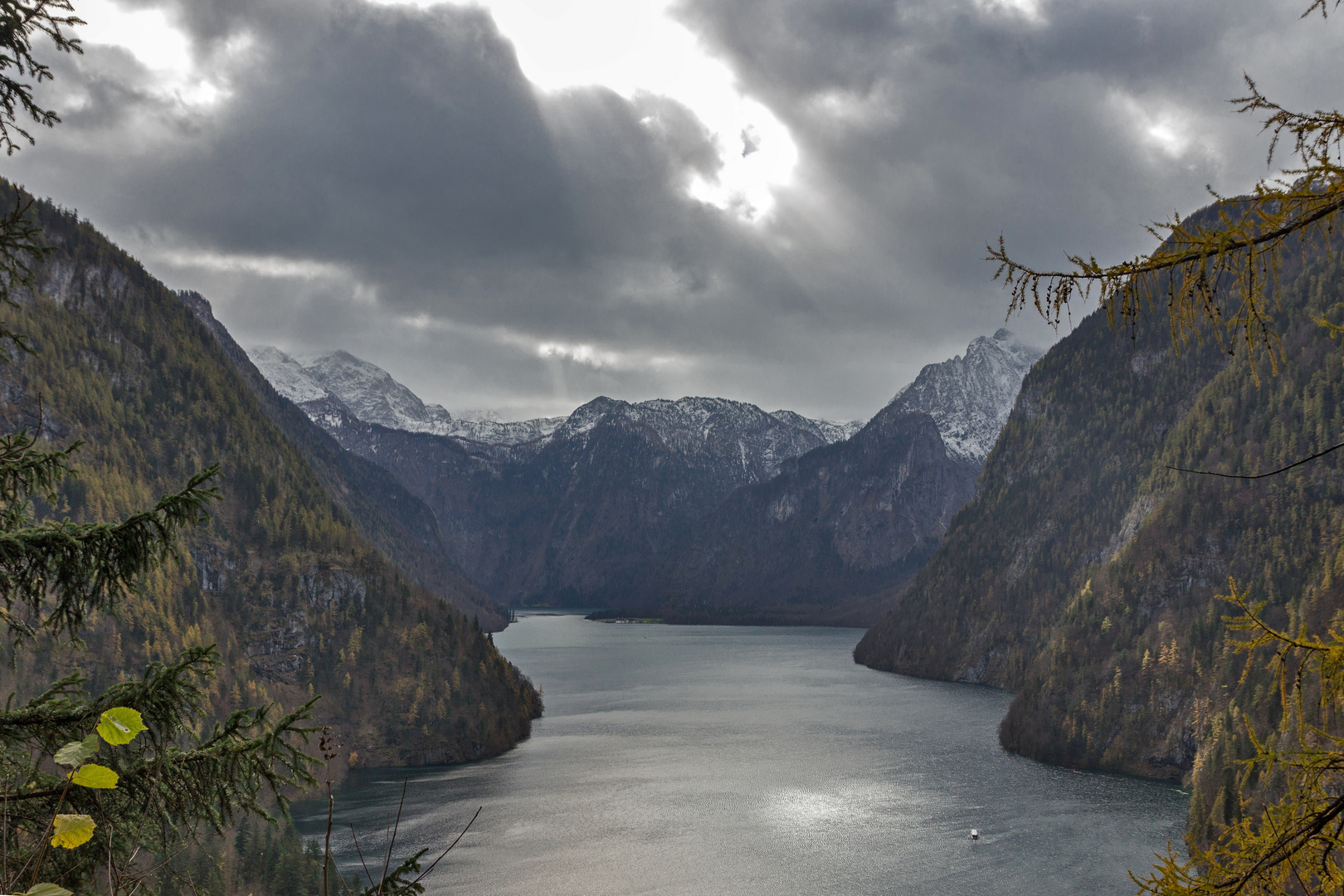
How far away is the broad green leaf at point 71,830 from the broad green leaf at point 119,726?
1.35 ft

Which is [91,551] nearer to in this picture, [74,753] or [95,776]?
[74,753]

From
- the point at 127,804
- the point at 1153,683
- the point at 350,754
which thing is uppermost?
the point at 127,804

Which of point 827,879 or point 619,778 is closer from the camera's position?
point 827,879

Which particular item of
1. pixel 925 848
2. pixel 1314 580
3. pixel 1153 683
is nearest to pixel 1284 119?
pixel 925 848

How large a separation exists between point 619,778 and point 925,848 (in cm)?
5168

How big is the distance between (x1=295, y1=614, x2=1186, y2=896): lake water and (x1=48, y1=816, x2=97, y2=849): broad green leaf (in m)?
88.7

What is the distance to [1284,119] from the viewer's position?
8.40 m

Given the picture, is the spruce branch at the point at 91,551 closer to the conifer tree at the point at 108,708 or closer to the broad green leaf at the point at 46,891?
the conifer tree at the point at 108,708

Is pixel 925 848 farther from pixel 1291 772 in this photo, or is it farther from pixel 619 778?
pixel 1291 772

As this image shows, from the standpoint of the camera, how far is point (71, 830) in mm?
4621

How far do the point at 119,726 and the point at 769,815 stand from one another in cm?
12076

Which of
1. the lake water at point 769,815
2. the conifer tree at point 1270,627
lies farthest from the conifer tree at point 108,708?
the lake water at point 769,815

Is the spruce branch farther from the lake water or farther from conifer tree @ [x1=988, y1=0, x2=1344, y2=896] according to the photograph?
the lake water

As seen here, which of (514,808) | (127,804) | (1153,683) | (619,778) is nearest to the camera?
(127,804)
